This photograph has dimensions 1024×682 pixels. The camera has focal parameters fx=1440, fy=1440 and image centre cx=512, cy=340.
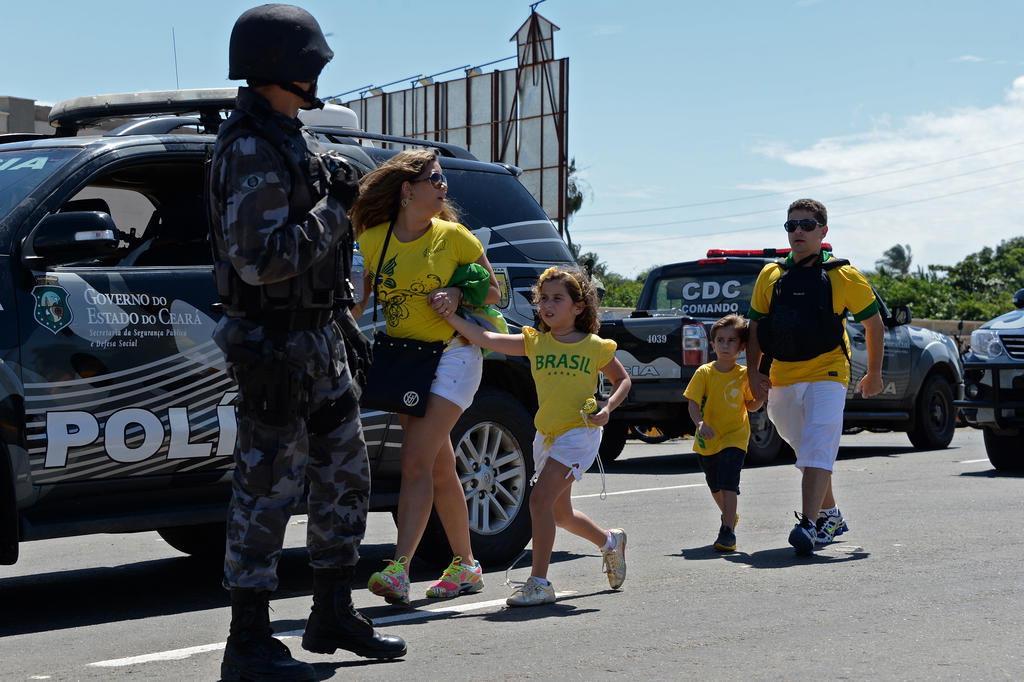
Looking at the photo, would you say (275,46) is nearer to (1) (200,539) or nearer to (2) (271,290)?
(2) (271,290)

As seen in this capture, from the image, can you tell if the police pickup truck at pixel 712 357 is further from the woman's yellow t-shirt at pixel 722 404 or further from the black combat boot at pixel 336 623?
the black combat boot at pixel 336 623

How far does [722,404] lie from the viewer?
8359 mm

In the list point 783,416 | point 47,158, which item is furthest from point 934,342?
point 47,158

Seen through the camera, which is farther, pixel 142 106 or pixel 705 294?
pixel 705 294

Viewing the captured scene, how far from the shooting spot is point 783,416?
7965 millimetres

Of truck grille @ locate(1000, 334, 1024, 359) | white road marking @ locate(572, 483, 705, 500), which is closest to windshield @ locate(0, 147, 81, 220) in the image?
white road marking @ locate(572, 483, 705, 500)

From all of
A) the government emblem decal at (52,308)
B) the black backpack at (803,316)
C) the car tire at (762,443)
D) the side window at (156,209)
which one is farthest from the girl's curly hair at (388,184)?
the car tire at (762,443)

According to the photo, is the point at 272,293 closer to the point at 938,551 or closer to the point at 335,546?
the point at 335,546

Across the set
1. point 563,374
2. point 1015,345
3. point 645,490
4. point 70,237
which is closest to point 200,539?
point 563,374

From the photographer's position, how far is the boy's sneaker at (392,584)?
5.88 metres

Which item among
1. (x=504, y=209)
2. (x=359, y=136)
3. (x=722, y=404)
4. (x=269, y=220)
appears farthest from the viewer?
(x=722, y=404)

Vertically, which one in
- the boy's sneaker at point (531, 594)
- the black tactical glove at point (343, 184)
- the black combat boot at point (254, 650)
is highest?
the black tactical glove at point (343, 184)

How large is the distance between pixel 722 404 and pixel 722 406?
0.04 feet

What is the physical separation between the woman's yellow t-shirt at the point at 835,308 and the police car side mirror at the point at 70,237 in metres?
3.78
